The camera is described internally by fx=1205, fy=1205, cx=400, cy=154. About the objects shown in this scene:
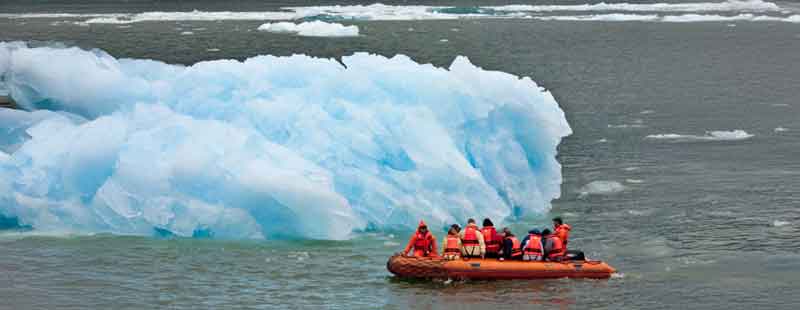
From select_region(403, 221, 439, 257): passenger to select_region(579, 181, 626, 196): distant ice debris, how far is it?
8.73m

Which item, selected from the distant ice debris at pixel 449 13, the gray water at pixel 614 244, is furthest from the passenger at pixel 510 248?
the distant ice debris at pixel 449 13

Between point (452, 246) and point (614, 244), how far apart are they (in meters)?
4.56

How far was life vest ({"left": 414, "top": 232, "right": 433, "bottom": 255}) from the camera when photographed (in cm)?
2259

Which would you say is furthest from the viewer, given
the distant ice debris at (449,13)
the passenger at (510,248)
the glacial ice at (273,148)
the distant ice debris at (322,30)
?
the distant ice debris at (449,13)

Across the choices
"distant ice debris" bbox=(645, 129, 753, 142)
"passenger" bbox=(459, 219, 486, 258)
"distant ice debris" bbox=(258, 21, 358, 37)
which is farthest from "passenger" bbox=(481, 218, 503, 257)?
"distant ice debris" bbox=(258, 21, 358, 37)

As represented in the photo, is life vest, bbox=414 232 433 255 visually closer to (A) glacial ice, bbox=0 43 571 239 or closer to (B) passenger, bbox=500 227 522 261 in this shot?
(B) passenger, bbox=500 227 522 261

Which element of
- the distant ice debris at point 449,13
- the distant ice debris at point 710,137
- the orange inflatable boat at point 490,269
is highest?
the distant ice debris at point 449,13

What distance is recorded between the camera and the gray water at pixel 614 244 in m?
21.5

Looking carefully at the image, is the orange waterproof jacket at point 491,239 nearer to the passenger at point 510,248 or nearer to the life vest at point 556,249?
the passenger at point 510,248

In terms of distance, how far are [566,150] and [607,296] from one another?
49.9 feet

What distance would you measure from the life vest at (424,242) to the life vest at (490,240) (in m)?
1.18

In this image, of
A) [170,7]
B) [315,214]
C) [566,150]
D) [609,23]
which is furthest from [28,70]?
[170,7]

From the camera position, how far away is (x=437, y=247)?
80.8 feet

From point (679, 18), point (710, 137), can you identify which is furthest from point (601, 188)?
point (679, 18)
